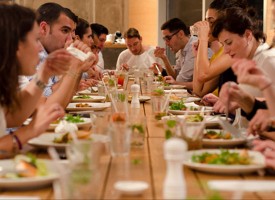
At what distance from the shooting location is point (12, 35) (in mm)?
2234

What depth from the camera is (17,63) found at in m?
2.26

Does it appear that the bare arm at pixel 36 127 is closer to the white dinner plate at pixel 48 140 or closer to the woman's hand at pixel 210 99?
the white dinner plate at pixel 48 140

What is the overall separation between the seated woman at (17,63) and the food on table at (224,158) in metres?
0.59

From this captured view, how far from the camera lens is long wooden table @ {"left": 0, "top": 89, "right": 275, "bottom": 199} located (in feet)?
5.05

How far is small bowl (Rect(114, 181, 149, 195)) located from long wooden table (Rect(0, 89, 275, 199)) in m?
0.01

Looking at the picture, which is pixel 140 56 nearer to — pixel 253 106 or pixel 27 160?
pixel 253 106

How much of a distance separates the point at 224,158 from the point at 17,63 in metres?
0.95

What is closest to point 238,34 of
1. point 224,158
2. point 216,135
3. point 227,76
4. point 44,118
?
point 227,76

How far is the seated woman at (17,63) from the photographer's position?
2.11 meters

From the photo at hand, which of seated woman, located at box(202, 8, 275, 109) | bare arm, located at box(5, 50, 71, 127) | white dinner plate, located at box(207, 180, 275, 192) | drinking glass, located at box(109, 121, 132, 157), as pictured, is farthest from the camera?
seated woman, located at box(202, 8, 275, 109)

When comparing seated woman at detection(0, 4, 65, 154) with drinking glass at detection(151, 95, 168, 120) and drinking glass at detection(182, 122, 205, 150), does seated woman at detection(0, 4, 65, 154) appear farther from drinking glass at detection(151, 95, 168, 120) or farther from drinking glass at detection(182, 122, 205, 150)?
drinking glass at detection(151, 95, 168, 120)

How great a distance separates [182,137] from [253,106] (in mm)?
828

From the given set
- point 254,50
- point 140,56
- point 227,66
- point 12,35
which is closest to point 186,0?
point 140,56

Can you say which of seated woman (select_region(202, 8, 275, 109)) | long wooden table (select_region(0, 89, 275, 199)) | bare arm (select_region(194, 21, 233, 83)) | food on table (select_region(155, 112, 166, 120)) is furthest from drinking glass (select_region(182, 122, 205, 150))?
bare arm (select_region(194, 21, 233, 83))
